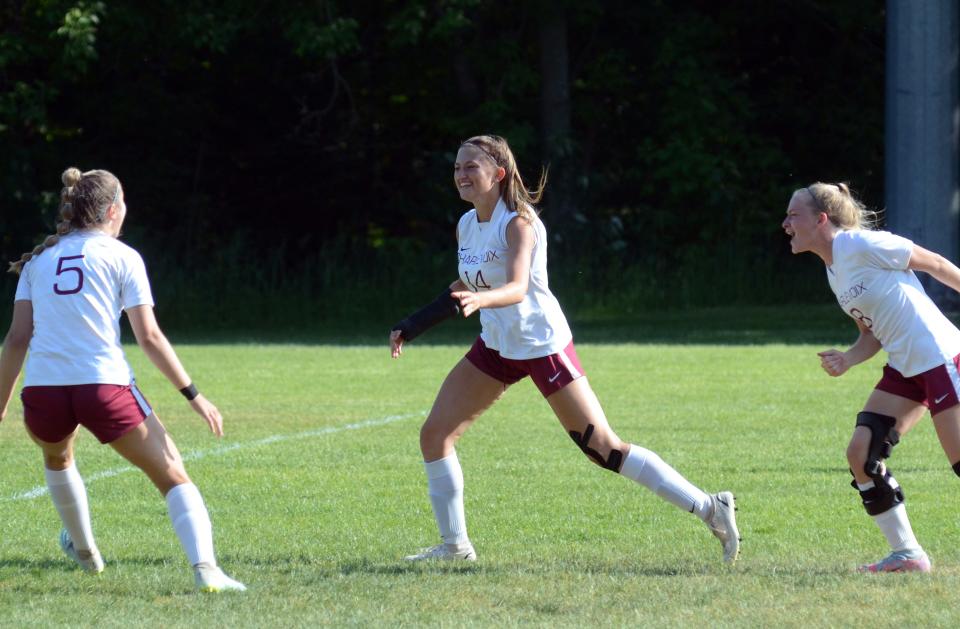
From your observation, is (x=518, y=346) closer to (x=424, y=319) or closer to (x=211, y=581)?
(x=424, y=319)

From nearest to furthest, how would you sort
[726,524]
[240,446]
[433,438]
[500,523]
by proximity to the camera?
1. [726,524]
2. [433,438]
3. [500,523]
4. [240,446]

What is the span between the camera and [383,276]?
92.7 feet

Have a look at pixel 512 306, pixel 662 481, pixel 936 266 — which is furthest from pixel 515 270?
pixel 936 266

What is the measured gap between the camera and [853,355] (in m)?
6.48

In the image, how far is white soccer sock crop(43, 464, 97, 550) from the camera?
648 cm

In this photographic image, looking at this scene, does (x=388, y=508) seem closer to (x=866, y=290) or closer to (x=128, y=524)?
(x=128, y=524)

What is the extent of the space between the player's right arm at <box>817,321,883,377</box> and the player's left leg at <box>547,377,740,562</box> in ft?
2.32

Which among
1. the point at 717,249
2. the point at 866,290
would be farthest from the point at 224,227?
the point at 866,290

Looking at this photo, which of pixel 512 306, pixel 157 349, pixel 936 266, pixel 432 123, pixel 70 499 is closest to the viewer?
pixel 157 349

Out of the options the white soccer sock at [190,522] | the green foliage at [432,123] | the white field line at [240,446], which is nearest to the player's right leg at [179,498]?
the white soccer sock at [190,522]

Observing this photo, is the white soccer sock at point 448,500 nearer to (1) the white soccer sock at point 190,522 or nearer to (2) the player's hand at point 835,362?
(1) the white soccer sock at point 190,522

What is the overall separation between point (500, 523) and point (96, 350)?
8.95 feet

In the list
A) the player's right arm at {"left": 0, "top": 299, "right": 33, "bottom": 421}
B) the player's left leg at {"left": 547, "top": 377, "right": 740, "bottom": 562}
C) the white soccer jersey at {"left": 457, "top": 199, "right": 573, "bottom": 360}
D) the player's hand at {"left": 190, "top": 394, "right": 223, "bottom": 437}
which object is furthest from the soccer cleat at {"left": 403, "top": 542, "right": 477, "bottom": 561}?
the player's right arm at {"left": 0, "top": 299, "right": 33, "bottom": 421}

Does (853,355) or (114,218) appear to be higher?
(114,218)
